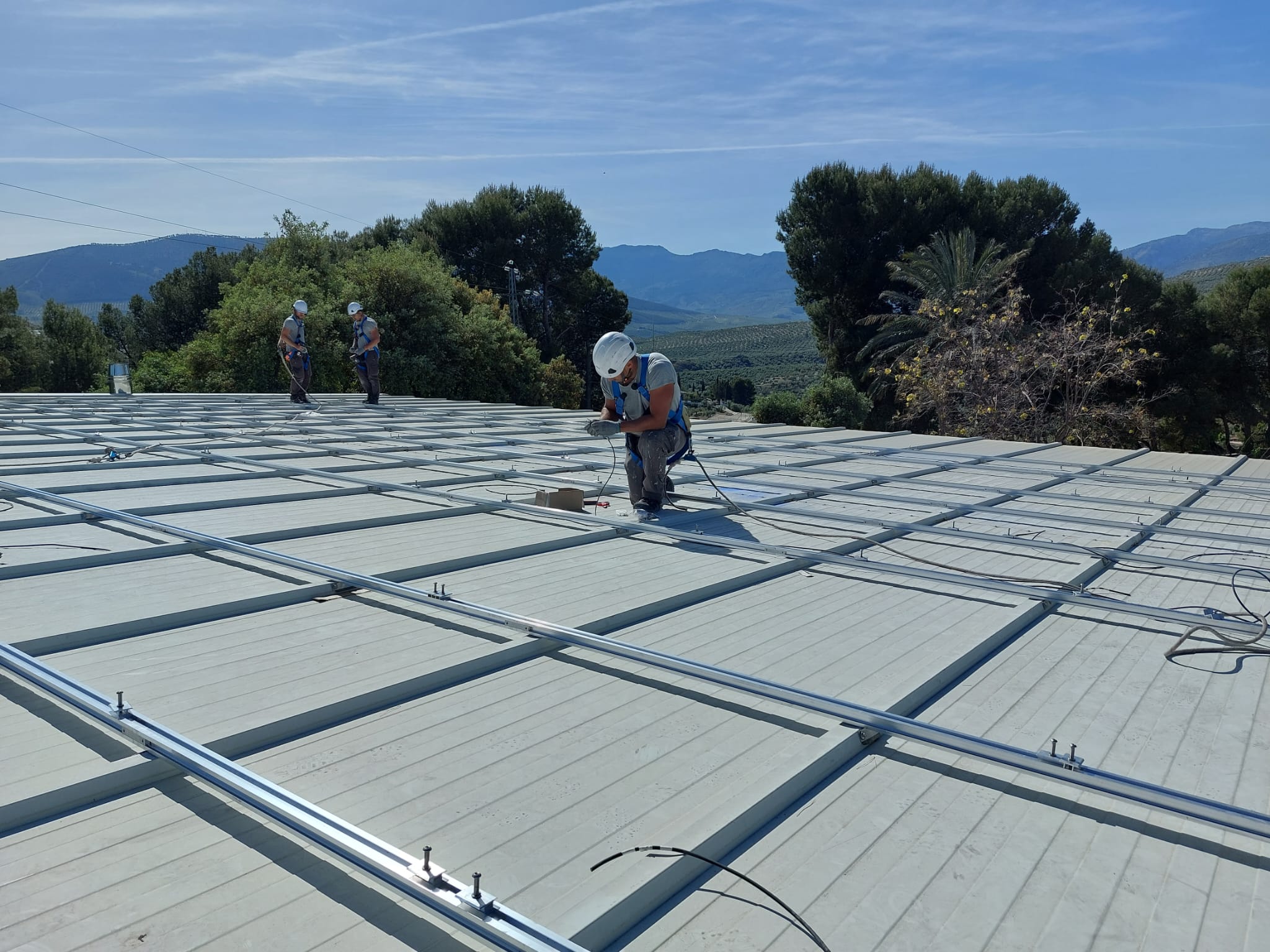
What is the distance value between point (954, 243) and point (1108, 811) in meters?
22.9

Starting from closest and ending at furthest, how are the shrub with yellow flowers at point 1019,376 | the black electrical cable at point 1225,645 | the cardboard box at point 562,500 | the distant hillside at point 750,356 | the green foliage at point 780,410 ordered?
the black electrical cable at point 1225,645 → the cardboard box at point 562,500 → the shrub with yellow flowers at point 1019,376 → the green foliage at point 780,410 → the distant hillside at point 750,356

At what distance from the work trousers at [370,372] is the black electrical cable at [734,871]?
40.3 feet

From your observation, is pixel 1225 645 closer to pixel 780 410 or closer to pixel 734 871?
pixel 734 871

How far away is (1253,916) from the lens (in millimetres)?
1900

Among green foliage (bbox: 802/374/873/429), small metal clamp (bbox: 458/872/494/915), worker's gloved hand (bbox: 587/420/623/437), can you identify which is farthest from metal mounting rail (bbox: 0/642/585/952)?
green foliage (bbox: 802/374/873/429)

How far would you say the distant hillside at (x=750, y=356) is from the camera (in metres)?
55.3

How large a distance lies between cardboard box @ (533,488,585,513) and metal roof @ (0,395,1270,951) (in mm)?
149

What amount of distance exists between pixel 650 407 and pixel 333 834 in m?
4.05

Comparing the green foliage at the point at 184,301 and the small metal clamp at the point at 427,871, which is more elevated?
the green foliage at the point at 184,301

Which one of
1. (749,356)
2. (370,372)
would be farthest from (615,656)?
(749,356)

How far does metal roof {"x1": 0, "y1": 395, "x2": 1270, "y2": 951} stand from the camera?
1.92m

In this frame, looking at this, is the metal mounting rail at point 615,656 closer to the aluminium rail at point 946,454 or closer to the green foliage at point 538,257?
the aluminium rail at point 946,454

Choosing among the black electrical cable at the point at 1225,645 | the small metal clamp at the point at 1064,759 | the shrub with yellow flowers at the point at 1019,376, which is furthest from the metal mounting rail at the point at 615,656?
the shrub with yellow flowers at the point at 1019,376

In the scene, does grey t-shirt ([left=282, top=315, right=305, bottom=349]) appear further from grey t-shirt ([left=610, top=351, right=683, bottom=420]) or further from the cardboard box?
grey t-shirt ([left=610, top=351, right=683, bottom=420])
